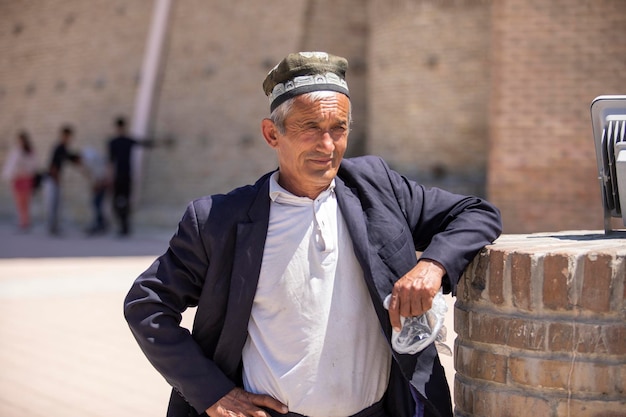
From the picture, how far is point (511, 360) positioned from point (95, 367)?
11.2 ft

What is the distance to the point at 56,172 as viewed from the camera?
533 inches

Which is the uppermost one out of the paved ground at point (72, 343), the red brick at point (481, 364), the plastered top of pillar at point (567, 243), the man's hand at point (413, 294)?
the plastered top of pillar at point (567, 243)

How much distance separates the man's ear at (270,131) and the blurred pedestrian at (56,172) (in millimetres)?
11723

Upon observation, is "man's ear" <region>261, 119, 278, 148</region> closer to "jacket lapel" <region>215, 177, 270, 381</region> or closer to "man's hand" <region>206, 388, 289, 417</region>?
"jacket lapel" <region>215, 177, 270, 381</region>

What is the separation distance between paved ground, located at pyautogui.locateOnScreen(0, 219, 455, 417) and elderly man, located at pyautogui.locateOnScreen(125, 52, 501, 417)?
2081 millimetres

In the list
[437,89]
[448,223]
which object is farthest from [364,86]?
[448,223]

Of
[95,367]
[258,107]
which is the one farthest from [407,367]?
[258,107]

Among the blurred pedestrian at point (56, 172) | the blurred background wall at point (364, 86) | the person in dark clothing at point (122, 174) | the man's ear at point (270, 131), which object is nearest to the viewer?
the man's ear at point (270, 131)

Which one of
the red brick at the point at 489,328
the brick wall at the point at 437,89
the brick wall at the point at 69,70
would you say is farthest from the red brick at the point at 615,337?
the brick wall at the point at 69,70

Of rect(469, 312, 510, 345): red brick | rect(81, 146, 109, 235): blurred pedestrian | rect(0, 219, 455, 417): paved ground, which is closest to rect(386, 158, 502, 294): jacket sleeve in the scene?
rect(469, 312, 510, 345): red brick

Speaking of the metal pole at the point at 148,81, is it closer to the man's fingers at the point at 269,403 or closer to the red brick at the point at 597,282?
the man's fingers at the point at 269,403

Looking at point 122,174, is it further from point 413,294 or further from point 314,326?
point 413,294

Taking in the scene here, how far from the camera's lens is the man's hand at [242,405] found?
2.20 meters

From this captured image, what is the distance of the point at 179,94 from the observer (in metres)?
14.3
